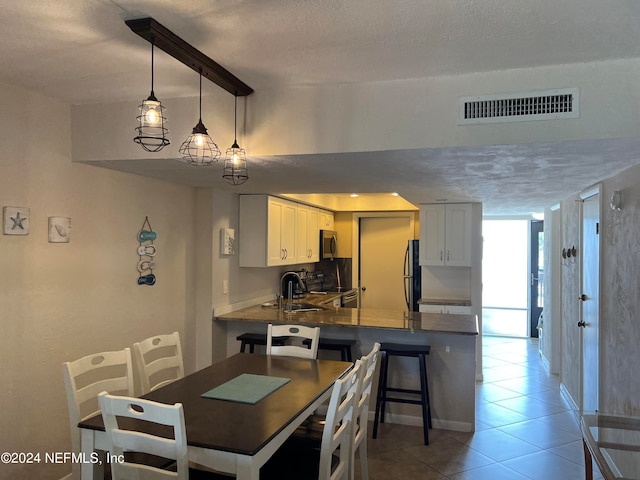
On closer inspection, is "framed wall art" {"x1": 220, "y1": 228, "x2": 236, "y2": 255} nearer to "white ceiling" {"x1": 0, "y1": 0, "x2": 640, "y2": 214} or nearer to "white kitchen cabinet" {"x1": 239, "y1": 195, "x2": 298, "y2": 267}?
"white kitchen cabinet" {"x1": 239, "y1": 195, "x2": 298, "y2": 267}

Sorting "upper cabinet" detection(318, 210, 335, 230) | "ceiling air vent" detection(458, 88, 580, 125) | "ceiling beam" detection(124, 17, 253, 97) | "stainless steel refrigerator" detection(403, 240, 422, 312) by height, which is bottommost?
"stainless steel refrigerator" detection(403, 240, 422, 312)

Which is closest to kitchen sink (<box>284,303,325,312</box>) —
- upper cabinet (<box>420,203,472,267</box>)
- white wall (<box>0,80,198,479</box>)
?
upper cabinet (<box>420,203,472,267</box>)

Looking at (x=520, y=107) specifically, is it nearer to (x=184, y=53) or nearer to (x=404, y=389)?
(x=184, y=53)

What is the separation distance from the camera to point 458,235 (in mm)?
5504

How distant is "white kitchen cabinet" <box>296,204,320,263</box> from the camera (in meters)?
5.64

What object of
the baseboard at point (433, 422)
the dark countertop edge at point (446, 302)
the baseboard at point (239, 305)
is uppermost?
the baseboard at point (239, 305)

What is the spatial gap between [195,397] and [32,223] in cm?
143

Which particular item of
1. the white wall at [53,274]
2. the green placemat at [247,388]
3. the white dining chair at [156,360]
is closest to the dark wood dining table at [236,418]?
the green placemat at [247,388]

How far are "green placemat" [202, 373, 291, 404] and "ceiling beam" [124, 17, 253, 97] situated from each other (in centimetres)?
159

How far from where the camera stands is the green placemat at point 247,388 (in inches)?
90.3

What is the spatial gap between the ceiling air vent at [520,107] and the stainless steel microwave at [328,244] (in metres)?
4.18

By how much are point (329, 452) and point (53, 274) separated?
6.53 ft

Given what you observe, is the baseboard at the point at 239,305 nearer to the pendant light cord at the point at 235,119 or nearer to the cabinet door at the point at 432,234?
the cabinet door at the point at 432,234

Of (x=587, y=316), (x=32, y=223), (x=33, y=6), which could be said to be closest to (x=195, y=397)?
(x=32, y=223)
